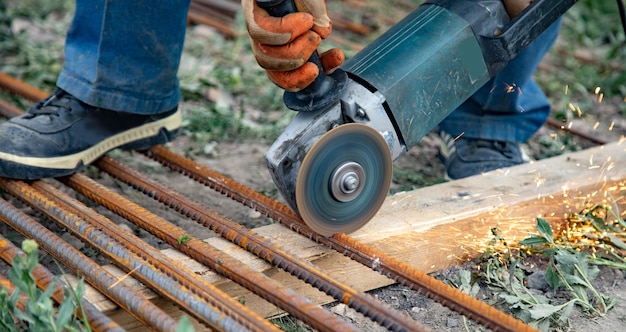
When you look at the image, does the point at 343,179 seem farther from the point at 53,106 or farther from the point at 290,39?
the point at 53,106

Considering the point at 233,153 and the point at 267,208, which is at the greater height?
the point at 267,208

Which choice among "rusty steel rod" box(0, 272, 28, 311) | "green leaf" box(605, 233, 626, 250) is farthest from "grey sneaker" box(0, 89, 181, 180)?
"green leaf" box(605, 233, 626, 250)

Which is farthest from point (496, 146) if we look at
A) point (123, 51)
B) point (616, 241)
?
point (123, 51)

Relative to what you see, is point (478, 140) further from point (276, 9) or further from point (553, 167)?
point (276, 9)

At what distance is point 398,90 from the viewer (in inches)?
78.8

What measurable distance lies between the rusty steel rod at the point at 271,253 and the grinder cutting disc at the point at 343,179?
0.13 meters

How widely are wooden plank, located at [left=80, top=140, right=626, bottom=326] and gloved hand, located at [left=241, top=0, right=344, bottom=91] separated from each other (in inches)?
19.1

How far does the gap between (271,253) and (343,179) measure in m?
0.26

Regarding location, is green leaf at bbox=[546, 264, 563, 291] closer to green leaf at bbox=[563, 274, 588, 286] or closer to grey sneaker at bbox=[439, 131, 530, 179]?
green leaf at bbox=[563, 274, 588, 286]

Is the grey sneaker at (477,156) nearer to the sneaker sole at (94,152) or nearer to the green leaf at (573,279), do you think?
the green leaf at (573,279)

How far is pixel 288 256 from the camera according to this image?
1926mm

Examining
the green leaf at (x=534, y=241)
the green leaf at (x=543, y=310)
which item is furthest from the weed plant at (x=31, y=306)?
the green leaf at (x=534, y=241)

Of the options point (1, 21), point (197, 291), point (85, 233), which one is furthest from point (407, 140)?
point (1, 21)

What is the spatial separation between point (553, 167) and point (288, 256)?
1168 millimetres
